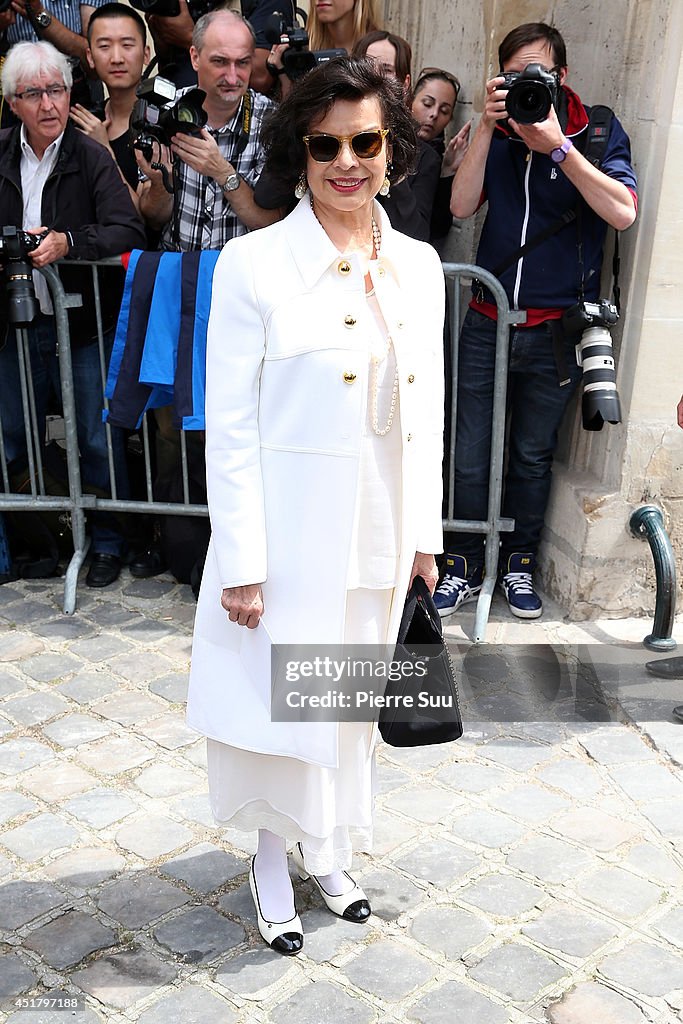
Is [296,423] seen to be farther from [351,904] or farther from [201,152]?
[201,152]

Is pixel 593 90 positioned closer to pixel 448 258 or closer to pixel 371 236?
pixel 448 258

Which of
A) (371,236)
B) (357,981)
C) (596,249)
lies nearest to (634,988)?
(357,981)

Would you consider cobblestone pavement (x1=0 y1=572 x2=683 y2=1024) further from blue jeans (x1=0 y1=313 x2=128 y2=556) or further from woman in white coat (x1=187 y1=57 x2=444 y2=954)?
blue jeans (x1=0 y1=313 x2=128 y2=556)

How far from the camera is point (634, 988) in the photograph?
2955 millimetres

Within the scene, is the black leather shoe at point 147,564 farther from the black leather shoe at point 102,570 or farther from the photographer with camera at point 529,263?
the photographer with camera at point 529,263

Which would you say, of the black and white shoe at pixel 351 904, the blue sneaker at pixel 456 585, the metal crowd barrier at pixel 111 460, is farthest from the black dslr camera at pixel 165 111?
the black and white shoe at pixel 351 904

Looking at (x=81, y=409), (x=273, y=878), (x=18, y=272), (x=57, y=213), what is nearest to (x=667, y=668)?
(x=273, y=878)

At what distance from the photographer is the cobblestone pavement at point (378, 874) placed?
2.92m

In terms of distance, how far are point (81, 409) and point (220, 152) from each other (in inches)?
57.3

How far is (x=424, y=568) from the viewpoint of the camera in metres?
3.06

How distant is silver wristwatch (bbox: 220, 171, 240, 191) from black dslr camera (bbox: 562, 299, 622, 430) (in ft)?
5.02

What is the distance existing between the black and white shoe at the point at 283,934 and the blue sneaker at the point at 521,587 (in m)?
2.40

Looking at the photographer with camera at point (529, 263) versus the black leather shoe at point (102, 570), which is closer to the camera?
the photographer with camera at point (529, 263)

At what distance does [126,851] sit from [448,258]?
3.52 meters
